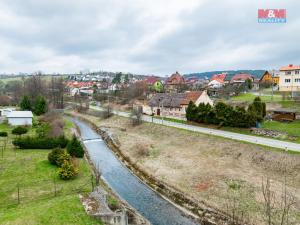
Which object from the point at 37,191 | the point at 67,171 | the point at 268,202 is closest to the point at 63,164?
the point at 67,171

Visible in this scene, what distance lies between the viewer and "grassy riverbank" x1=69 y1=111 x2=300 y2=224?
21.7 meters

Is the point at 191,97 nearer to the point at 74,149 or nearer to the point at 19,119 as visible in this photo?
the point at 74,149

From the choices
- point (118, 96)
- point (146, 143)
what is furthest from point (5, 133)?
point (118, 96)

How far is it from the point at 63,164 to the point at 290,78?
54.0 m

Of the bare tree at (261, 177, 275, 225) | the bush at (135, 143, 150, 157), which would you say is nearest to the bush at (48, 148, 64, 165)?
the bush at (135, 143, 150, 157)

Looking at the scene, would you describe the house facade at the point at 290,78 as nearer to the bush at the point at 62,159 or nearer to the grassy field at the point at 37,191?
the grassy field at the point at 37,191

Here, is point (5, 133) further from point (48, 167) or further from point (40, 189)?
point (40, 189)

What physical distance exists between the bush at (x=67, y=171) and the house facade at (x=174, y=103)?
3255 cm

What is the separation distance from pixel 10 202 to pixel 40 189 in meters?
2.83

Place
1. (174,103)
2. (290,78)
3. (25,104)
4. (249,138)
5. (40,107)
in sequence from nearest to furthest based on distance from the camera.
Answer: (249,138) < (174,103) < (290,78) < (40,107) < (25,104)

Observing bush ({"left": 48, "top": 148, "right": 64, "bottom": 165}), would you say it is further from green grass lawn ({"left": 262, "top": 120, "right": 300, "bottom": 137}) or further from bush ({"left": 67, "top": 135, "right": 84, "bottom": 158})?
green grass lawn ({"left": 262, "top": 120, "right": 300, "bottom": 137})

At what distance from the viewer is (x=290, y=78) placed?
2311 inches

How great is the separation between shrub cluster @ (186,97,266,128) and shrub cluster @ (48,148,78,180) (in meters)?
24.6

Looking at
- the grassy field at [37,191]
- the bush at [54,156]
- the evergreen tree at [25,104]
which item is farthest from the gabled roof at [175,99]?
the evergreen tree at [25,104]
